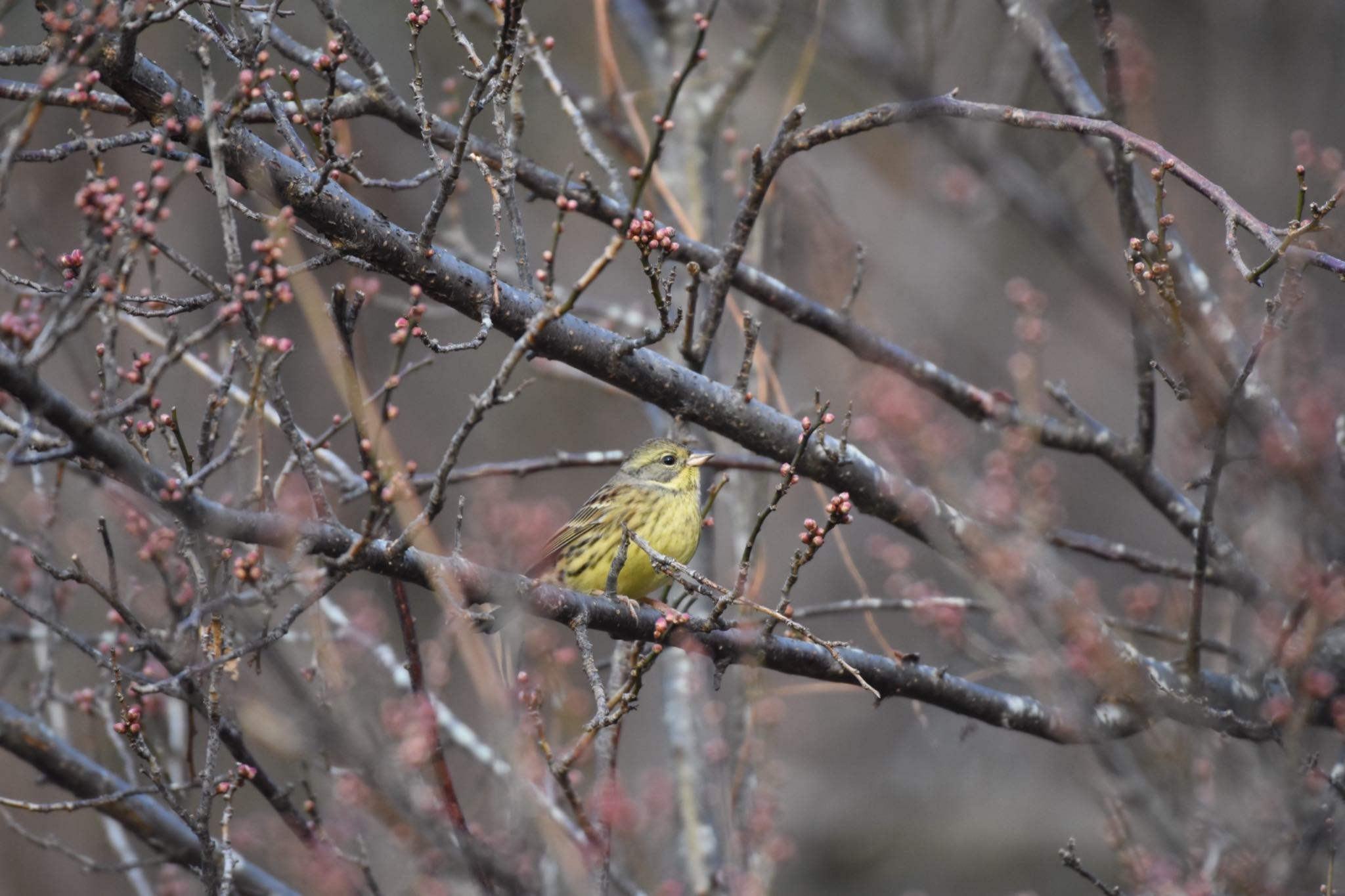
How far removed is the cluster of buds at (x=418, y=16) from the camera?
3281 mm

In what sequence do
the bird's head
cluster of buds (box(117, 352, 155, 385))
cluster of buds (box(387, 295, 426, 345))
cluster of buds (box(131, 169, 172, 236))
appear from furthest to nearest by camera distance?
the bird's head
cluster of buds (box(387, 295, 426, 345))
cluster of buds (box(117, 352, 155, 385))
cluster of buds (box(131, 169, 172, 236))

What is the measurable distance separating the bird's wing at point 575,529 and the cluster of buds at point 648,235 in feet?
9.41

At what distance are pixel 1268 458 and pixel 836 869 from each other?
36.3 ft

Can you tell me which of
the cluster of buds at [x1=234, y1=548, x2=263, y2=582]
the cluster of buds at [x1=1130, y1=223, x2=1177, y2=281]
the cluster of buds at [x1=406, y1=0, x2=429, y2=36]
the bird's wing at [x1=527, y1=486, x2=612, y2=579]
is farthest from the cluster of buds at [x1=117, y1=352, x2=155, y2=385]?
the bird's wing at [x1=527, y1=486, x2=612, y2=579]

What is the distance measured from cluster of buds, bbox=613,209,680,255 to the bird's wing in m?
2.87

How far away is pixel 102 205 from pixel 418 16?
1195mm

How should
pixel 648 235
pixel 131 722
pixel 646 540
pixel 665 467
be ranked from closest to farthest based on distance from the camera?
1. pixel 131 722
2. pixel 648 235
3. pixel 646 540
4. pixel 665 467

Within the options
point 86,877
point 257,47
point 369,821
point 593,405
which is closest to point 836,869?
point 593,405

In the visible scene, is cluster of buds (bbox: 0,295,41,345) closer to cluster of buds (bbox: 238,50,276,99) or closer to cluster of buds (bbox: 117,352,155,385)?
cluster of buds (bbox: 117,352,155,385)

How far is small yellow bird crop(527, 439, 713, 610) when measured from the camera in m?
5.75

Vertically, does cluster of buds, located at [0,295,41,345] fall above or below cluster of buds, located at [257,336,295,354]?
below

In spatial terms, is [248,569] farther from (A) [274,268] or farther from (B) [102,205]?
(B) [102,205]

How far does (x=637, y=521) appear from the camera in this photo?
602 centimetres

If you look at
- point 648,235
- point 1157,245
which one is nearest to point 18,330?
point 648,235
